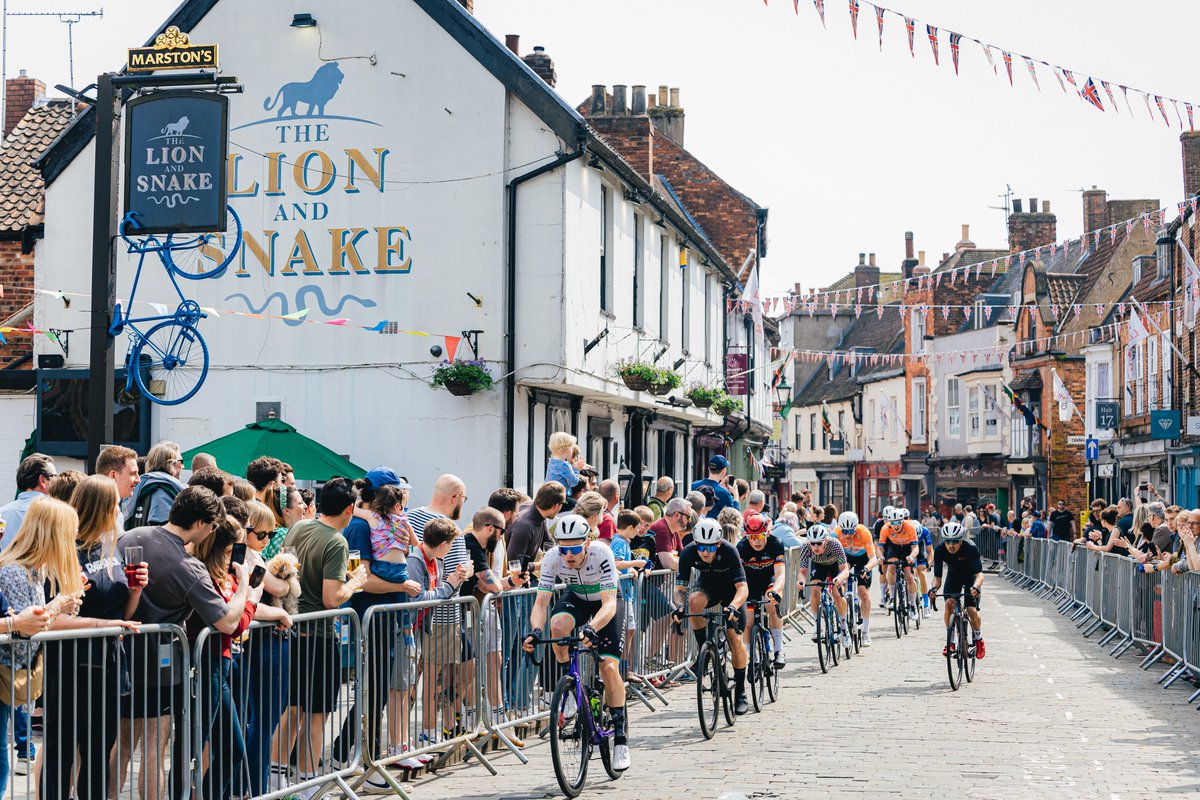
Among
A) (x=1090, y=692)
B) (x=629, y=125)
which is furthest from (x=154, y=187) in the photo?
(x=629, y=125)

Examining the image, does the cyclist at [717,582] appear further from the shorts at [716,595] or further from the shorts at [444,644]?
the shorts at [444,644]

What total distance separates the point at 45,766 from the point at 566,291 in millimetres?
13476

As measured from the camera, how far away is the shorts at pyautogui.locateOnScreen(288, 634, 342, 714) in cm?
814

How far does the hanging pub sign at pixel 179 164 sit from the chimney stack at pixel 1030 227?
46.2 m

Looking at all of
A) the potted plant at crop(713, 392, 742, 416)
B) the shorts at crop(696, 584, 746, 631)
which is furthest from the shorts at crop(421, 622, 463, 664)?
the potted plant at crop(713, 392, 742, 416)

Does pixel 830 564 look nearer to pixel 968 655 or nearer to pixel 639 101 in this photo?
pixel 968 655

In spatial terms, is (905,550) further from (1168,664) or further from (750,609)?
(750,609)

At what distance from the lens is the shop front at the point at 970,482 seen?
54.8m

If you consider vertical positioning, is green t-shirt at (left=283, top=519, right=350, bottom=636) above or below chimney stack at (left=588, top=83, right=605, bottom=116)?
below

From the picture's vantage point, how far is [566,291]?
768 inches

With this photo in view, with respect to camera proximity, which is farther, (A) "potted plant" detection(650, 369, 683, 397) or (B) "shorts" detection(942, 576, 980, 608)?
(A) "potted plant" detection(650, 369, 683, 397)

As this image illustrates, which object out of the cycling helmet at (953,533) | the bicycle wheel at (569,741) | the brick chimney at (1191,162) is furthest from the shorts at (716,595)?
the brick chimney at (1191,162)

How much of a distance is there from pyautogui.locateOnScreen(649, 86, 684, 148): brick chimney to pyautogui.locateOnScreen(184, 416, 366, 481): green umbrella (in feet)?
84.7

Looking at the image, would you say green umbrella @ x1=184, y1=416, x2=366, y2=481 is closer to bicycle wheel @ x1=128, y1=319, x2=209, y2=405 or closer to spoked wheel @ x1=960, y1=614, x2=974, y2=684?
bicycle wheel @ x1=128, y1=319, x2=209, y2=405
